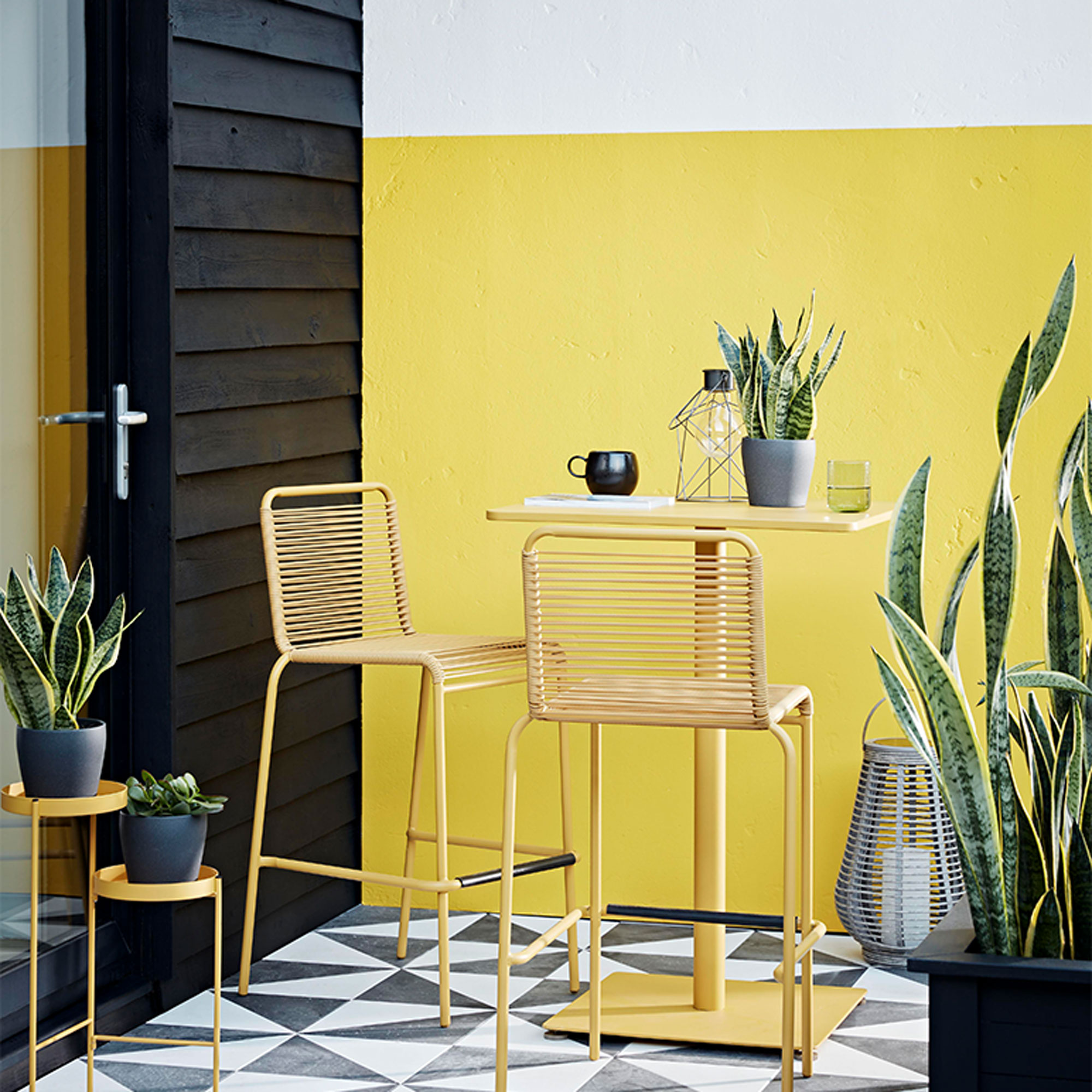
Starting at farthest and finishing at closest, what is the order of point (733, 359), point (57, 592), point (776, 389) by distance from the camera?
point (733, 359), point (776, 389), point (57, 592)

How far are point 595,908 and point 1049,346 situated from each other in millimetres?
1386

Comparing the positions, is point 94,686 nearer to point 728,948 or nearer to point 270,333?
point 270,333

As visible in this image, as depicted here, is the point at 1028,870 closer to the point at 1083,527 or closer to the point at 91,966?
the point at 1083,527

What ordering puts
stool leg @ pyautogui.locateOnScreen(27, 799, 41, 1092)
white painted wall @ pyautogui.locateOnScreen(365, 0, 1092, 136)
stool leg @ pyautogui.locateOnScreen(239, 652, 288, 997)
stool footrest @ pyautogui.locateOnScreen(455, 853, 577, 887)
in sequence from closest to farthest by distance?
1. stool leg @ pyautogui.locateOnScreen(27, 799, 41, 1092)
2. stool footrest @ pyautogui.locateOnScreen(455, 853, 577, 887)
3. stool leg @ pyautogui.locateOnScreen(239, 652, 288, 997)
4. white painted wall @ pyautogui.locateOnScreen(365, 0, 1092, 136)

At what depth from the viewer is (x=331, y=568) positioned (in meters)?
3.53

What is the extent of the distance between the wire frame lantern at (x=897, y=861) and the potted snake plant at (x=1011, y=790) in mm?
1362

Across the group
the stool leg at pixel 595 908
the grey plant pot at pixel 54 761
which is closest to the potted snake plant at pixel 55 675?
the grey plant pot at pixel 54 761

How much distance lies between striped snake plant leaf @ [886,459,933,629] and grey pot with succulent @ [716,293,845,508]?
80 centimetres

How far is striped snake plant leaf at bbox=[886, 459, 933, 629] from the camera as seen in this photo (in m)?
2.10

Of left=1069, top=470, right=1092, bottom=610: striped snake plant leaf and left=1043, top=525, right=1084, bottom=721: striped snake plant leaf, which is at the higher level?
left=1069, top=470, right=1092, bottom=610: striped snake plant leaf

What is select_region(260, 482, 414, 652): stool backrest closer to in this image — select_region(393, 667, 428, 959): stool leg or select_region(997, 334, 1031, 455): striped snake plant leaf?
select_region(393, 667, 428, 959): stool leg

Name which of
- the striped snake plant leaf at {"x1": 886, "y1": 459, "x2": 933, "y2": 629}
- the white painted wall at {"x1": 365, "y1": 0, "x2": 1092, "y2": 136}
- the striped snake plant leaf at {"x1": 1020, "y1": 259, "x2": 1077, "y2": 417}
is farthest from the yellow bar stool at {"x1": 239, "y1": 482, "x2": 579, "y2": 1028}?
the striped snake plant leaf at {"x1": 1020, "y1": 259, "x2": 1077, "y2": 417}

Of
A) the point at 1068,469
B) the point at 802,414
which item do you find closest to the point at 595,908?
the point at 802,414

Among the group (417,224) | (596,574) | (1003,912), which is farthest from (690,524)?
(417,224)
